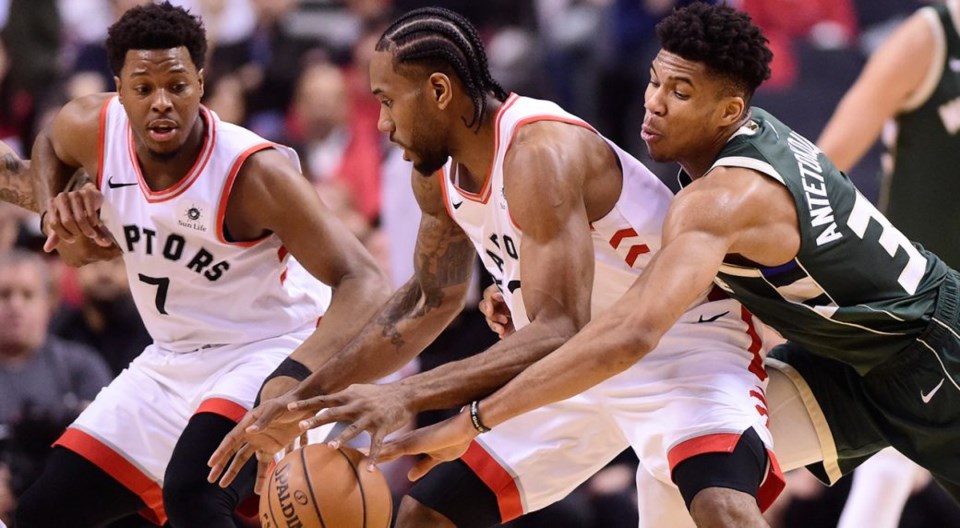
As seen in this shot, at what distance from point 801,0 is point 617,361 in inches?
249

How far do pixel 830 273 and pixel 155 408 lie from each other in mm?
2636

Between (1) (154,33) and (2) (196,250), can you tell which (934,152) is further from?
(1) (154,33)

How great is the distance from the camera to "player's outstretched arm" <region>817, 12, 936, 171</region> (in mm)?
6637

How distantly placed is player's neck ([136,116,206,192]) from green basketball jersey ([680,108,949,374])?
2.07m

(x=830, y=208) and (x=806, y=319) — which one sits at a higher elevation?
(x=830, y=208)

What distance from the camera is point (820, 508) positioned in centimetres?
856

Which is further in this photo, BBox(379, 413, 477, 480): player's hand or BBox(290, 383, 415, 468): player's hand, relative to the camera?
BBox(379, 413, 477, 480): player's hand

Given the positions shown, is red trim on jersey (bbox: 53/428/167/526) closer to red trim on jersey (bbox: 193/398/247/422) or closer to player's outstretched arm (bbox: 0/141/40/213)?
red trim on jersey (bbox: 193/398/247/422)

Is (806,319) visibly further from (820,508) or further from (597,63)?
(597,63)

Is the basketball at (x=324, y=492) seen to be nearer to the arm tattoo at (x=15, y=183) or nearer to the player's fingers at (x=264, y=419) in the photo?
the player's fingers at (x=264, y=419)

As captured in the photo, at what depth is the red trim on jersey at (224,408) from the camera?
536cm

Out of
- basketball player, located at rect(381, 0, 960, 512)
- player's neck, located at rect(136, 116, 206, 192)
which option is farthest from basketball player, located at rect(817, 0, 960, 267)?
player's neck, located at rect(136, 116, 206, 192)

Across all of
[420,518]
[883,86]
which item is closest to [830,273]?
[420,518]

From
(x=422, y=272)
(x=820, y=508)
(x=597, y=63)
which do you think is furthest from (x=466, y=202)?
(x=597, y=63)
